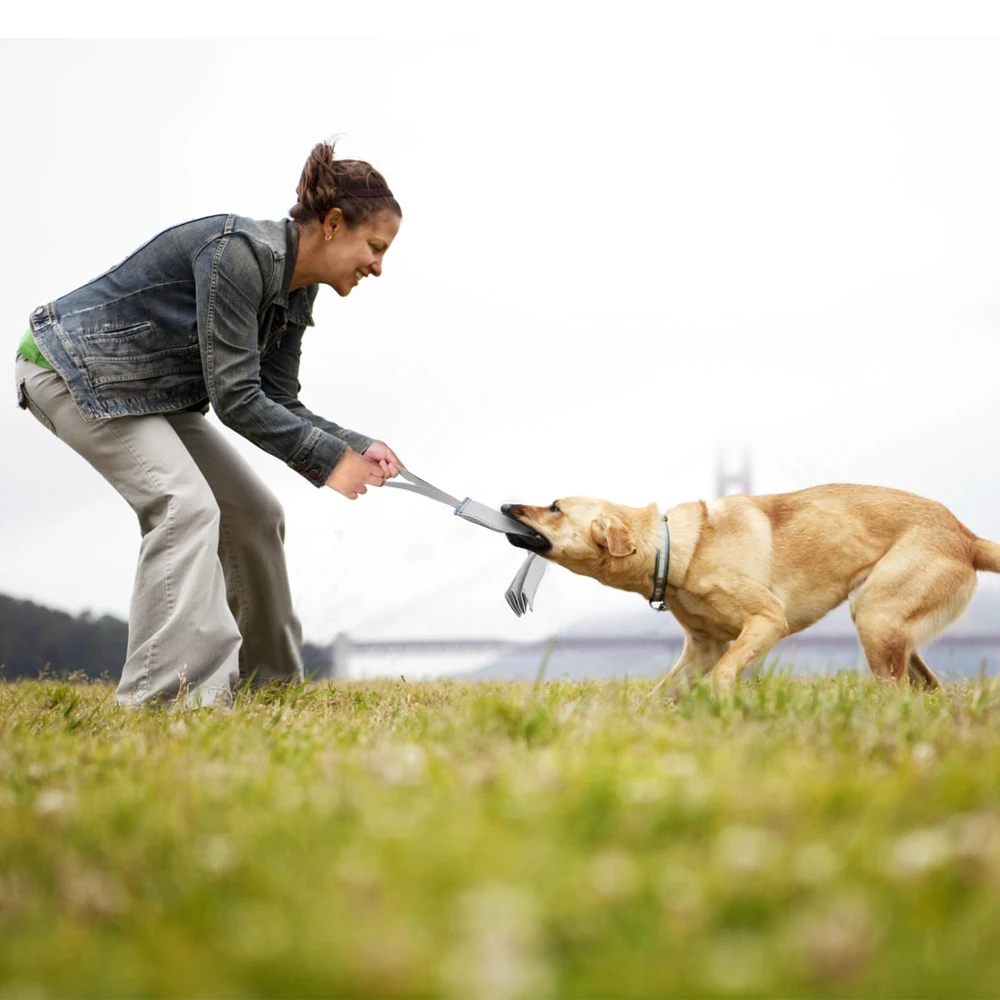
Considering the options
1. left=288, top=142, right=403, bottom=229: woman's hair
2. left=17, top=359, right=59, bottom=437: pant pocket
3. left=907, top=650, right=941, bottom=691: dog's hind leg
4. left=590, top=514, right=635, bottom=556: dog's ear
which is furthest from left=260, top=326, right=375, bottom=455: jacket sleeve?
left=907, top=650, right=941, bottom=691: dog's hind leg

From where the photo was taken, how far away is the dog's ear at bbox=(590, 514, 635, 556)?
443 centimetres

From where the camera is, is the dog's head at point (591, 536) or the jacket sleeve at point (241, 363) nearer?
the jacket sleeve at point (241, 363)

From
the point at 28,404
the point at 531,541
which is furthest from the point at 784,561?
the point at 28,404

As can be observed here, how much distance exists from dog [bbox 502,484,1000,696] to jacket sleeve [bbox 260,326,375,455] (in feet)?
3.40

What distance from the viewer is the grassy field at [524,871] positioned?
40.4 inches

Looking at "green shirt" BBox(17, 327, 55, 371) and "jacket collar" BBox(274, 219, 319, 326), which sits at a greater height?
"jacket collar" BBox(274, 219, 319, 326)

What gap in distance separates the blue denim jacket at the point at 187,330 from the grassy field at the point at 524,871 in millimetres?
1934

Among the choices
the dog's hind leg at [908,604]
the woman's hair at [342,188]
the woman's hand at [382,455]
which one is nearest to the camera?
the woman's hair at [342,188]

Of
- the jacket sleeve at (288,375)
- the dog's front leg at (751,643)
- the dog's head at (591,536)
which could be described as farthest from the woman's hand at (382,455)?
the dog's front leg at (751,643)

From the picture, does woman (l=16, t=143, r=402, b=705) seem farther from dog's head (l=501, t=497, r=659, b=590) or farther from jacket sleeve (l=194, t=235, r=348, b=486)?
dog's head (l=501, t=497, r=659, b=590)

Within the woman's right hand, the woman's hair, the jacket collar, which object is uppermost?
the woman's hair

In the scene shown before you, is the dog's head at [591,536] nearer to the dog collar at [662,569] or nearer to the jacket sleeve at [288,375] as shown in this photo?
the dog collar at [662,569]

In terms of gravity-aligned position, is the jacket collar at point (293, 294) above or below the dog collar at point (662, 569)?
above

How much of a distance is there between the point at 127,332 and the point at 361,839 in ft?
10.0
